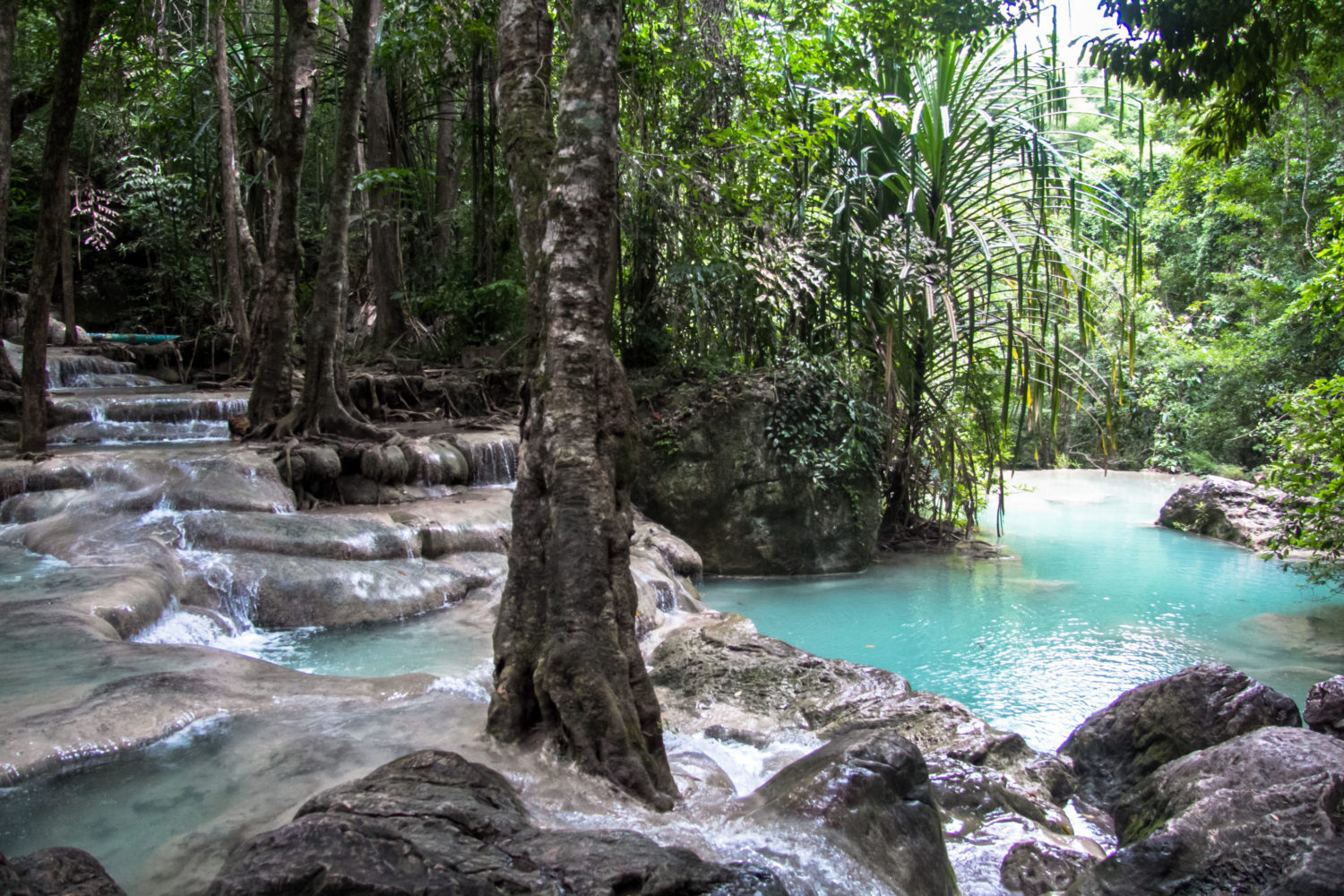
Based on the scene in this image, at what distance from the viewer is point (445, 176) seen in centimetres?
1364

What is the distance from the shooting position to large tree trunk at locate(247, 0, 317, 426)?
7.91 metres

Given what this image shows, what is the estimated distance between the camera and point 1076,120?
111ft

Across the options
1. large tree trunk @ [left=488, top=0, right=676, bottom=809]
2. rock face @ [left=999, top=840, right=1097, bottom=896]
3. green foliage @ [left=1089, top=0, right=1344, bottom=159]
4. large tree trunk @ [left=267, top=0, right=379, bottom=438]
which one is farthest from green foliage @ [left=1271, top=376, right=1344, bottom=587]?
large tree trunk @ [left=267, top=0, right=379, bottom=438]

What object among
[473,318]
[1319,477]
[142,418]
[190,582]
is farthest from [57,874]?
[473,318]

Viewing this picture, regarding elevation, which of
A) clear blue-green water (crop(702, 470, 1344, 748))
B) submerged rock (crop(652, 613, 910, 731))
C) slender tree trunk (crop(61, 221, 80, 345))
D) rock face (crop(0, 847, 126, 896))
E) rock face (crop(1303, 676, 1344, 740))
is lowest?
clear blue-green water (crop(702, 470, 1344, 748))

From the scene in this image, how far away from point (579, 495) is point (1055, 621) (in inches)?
222

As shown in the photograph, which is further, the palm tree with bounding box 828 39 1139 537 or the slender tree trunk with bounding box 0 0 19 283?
the palm tree with bounding box 828 39 1139 537

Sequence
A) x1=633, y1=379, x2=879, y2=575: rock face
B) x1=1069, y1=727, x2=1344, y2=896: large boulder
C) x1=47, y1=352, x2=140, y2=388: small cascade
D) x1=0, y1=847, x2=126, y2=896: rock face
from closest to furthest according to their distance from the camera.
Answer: x1=0, y1=847, x2=126, y2=896: rock face, x1=1069, y1=727, x2=1344, y2=896: large boulder, x1=633, y1=379, x2=879, y2=575: rock face, x1=47, y1=352, x2=140, y2=388: small cascade

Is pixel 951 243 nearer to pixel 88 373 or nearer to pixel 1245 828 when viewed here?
pixel 1245 828

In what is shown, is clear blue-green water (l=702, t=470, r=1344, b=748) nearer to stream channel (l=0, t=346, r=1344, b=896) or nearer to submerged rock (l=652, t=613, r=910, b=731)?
stream channel (l=0, t=346, r=1344, b=896)

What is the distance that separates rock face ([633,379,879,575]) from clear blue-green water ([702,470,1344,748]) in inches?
12.3

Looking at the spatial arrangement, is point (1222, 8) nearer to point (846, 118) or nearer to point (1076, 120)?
point (846, 118)

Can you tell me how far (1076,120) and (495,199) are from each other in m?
29.7

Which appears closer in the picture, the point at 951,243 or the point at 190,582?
the point at 190,582
